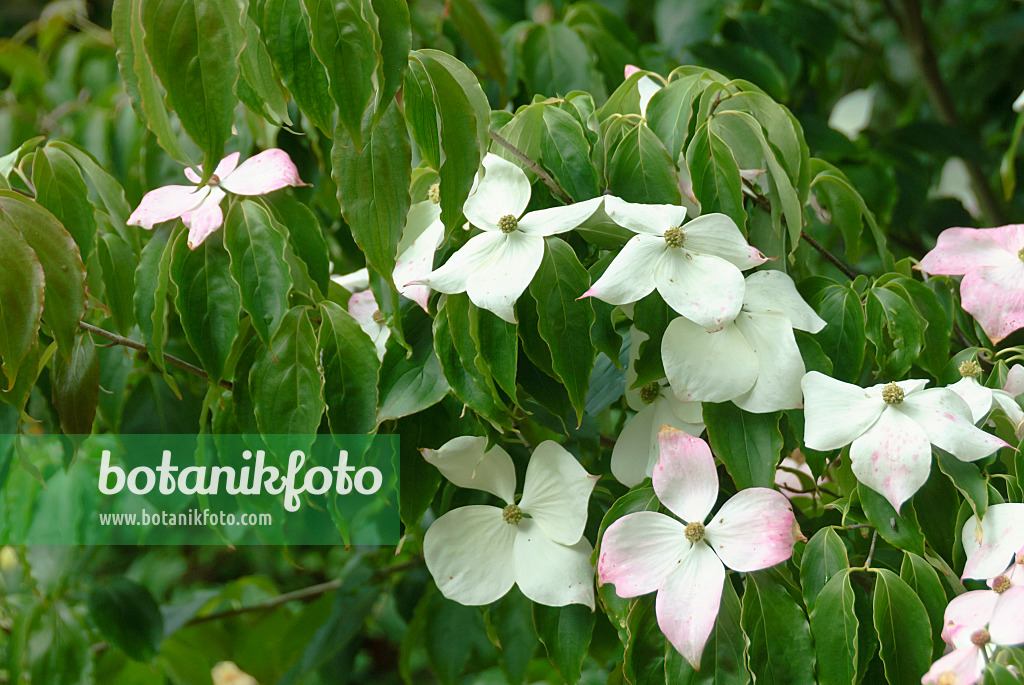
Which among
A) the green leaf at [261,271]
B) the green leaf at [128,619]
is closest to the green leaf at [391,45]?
the green leaf at [261,271]

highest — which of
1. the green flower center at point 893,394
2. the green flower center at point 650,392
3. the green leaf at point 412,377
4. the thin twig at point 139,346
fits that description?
the thin twig at point 139,346

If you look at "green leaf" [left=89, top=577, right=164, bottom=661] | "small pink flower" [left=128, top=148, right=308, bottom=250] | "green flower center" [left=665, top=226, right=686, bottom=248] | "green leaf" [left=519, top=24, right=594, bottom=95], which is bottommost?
"green leaf" [left=89, top=577, right=164, bottom=661]

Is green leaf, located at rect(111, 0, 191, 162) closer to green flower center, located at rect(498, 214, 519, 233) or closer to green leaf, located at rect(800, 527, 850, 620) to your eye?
green flower center, located at rect(498, 214, 519, 233)

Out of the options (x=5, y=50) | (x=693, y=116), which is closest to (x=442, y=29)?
(x=693, y=116)

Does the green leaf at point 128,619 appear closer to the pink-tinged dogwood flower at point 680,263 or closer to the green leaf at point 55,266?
the green leaf at point 55,266

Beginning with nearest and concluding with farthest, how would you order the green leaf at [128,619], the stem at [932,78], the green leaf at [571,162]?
the green leaf at [571,162] → the green leaf at [128,619] → the stem at [932,78]

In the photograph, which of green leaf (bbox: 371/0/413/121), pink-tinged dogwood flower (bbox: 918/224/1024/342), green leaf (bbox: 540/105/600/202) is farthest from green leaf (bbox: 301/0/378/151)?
pink-tinged dogwood flower (bbox: 918/224/1024/342)
